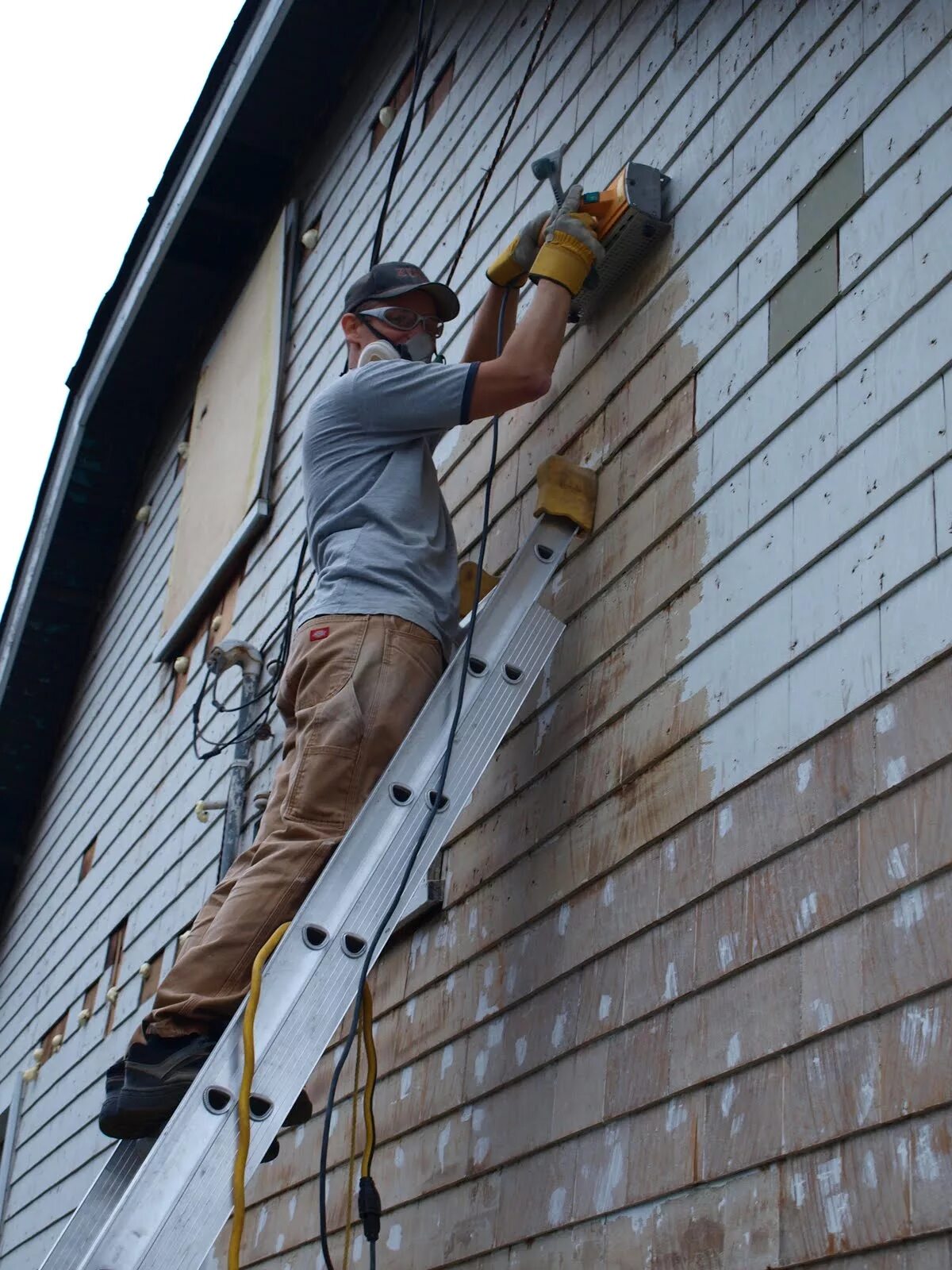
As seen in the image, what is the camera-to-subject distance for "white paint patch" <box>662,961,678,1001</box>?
305 cm

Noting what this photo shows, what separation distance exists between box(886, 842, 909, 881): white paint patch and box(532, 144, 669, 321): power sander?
6.58ft

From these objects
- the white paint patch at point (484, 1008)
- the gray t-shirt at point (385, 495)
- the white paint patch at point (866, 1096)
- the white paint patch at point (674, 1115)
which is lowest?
the white paint patch at point (866, 1096)

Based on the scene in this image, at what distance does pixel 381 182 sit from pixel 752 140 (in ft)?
11.5

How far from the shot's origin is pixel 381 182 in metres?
7.02

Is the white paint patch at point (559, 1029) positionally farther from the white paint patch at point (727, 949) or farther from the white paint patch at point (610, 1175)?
the white paint patch at point (727, 949)

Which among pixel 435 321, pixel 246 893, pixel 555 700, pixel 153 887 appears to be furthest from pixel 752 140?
pixel 153 887

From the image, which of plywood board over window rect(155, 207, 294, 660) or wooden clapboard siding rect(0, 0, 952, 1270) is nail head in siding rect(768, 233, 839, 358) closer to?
wooden clapboard siding rect(0, 0, 952, 1270)

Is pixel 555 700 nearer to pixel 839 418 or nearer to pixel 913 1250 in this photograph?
pixel 839 418

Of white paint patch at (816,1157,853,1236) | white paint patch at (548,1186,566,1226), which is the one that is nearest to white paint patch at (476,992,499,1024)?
white paint patch at (548,1186,566,1226)

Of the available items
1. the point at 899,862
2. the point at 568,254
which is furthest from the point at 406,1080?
the point at 568,254

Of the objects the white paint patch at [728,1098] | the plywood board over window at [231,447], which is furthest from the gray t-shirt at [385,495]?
the plywood board over window at [231,447]

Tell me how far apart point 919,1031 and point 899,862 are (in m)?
0.28

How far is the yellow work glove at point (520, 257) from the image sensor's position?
4.18m

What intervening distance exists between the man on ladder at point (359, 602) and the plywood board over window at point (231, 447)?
10.7ft
